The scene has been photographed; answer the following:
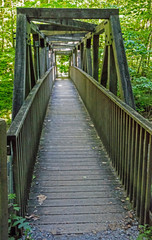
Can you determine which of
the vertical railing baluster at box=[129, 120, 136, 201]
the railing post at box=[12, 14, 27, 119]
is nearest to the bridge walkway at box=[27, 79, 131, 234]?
the vertical railing baluster at box=[129, 120, 136, 201]

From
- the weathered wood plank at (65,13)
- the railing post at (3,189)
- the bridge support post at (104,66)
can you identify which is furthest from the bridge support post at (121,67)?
Answer: the railing post at (3,189)

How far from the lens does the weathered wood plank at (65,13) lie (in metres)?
5.57

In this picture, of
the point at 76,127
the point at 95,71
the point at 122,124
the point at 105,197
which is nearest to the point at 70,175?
the point at 105,197

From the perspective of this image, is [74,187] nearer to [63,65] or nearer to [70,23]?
[70,23]

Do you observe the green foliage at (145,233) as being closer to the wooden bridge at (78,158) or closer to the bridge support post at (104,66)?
the wooden bridge at (78,158)

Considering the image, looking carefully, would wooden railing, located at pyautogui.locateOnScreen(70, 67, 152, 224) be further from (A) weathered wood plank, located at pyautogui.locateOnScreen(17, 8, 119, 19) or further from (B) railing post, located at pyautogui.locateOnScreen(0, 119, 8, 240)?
(A) weathered wood plank, located at pyautogui.locateOnScreen(17, 8, 119, 19)

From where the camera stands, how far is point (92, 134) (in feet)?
21.1

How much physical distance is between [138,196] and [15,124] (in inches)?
64.6

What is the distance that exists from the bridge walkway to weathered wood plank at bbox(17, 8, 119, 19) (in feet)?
8.81

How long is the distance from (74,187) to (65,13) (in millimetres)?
3774

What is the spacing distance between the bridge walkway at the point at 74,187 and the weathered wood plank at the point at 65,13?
269 centimetres

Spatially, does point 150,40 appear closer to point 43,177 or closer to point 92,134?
point 92,134

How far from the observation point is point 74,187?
3941mm

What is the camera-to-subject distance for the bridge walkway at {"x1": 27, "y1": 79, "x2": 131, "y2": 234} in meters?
3.12
